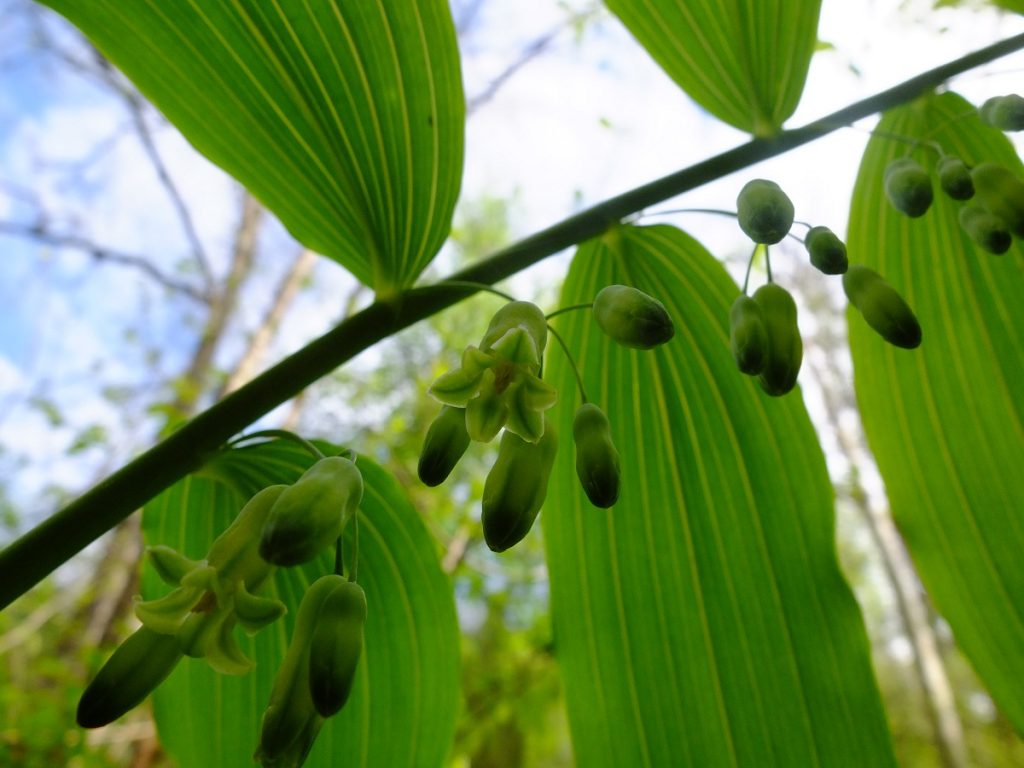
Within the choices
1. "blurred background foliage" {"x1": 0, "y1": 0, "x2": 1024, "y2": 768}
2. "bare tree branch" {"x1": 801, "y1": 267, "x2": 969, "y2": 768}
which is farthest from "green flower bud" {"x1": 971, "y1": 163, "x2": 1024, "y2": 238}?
"bare tree branch" {"x1": 801, "y1": 267, "x2": 969, "y2": 768}

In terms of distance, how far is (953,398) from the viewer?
2.80 ft

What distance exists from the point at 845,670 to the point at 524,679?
2290 millimetres

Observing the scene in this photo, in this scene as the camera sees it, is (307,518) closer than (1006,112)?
Yes

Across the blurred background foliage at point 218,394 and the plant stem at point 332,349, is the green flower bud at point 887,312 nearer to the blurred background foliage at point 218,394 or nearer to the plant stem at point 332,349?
the plant stem at point 332,349

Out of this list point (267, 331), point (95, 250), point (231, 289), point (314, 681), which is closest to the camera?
point (314, 681)

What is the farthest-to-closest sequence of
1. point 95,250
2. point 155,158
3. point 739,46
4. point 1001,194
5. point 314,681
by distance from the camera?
point 95,250
point 155,158
point 739,46
point 1001,194
point 314,681

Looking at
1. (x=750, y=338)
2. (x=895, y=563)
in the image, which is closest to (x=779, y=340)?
(x=750, y=338)

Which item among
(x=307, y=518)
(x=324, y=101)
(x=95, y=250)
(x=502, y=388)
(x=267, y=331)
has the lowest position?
(x=307, y=518)

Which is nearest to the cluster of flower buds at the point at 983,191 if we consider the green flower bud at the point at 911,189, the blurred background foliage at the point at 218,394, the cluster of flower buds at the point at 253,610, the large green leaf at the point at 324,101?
the green flower bud at the point at 911,189

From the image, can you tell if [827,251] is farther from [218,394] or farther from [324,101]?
[218,394]

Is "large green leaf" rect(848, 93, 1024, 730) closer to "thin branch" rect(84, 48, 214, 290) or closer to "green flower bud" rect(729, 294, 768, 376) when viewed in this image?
"green flower bud" rect(729, 294, 768, 376)

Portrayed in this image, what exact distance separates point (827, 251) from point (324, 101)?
0.52m

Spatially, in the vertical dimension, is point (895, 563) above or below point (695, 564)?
above

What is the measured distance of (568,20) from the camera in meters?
3.92
